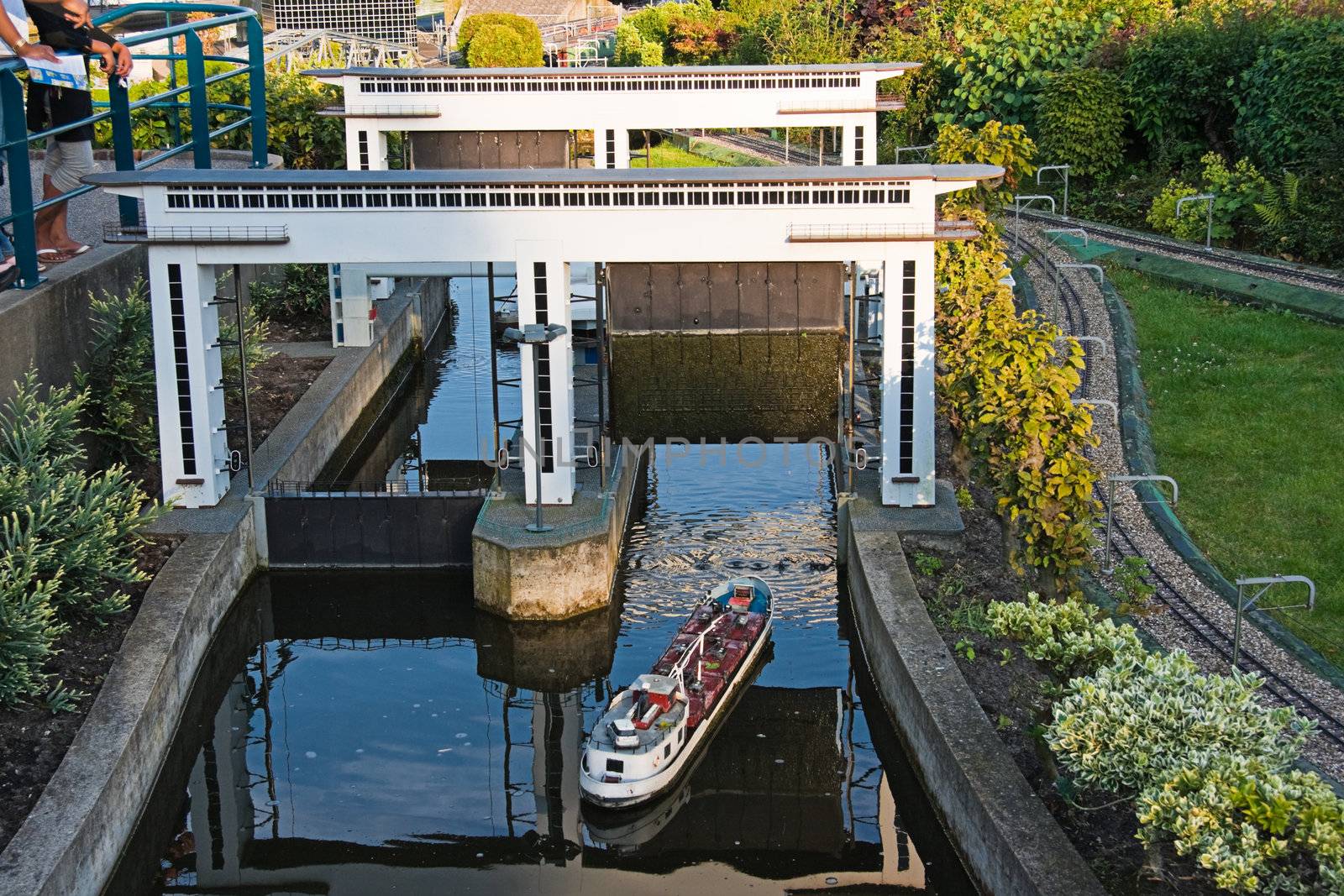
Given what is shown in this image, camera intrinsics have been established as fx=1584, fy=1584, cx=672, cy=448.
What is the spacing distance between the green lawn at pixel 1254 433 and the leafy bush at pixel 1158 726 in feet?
12.7

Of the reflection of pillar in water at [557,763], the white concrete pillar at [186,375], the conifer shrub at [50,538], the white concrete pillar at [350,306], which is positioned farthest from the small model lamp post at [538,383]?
the white concrete pillar at [350,306]

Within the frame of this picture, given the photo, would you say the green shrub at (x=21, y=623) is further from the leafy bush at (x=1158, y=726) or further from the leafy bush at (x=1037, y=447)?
the leafy bush at (x=1037, y=447)

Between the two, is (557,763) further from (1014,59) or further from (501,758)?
(1014,59)

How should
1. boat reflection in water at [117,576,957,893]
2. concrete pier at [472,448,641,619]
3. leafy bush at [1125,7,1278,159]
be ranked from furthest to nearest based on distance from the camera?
leafy bush at [1125,7,1278,159]
concrete pier at [472,448,641,619]
boat reflection in water at [117,576,957,893]

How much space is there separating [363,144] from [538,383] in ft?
48.9

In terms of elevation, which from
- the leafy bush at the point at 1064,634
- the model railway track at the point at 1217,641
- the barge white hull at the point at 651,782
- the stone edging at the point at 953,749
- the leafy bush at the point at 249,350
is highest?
the leafy bush at the point at 249,350

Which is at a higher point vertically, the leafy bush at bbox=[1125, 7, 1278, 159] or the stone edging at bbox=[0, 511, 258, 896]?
the leafy bush at bbox=[1125, 7, 1278, 159]

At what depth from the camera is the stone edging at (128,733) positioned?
13.2 meters

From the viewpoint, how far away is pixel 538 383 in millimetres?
21000

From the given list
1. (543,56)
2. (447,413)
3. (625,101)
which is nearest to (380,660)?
(447,413)

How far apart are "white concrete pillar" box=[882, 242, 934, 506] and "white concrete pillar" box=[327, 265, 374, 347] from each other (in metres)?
12.3

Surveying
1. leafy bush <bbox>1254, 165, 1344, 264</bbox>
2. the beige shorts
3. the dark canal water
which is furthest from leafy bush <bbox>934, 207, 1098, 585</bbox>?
leafy bush <bbox>1254, 165, 1344, 264</bbox>

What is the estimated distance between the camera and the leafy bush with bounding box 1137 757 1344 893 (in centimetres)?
1051

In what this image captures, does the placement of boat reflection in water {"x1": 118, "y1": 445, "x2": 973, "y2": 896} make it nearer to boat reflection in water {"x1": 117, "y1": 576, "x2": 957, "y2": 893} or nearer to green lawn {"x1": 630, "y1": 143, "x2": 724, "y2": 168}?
boat reflection in water {"x1": 117, "y1": 576, "x2": 957, "y2": 893}
